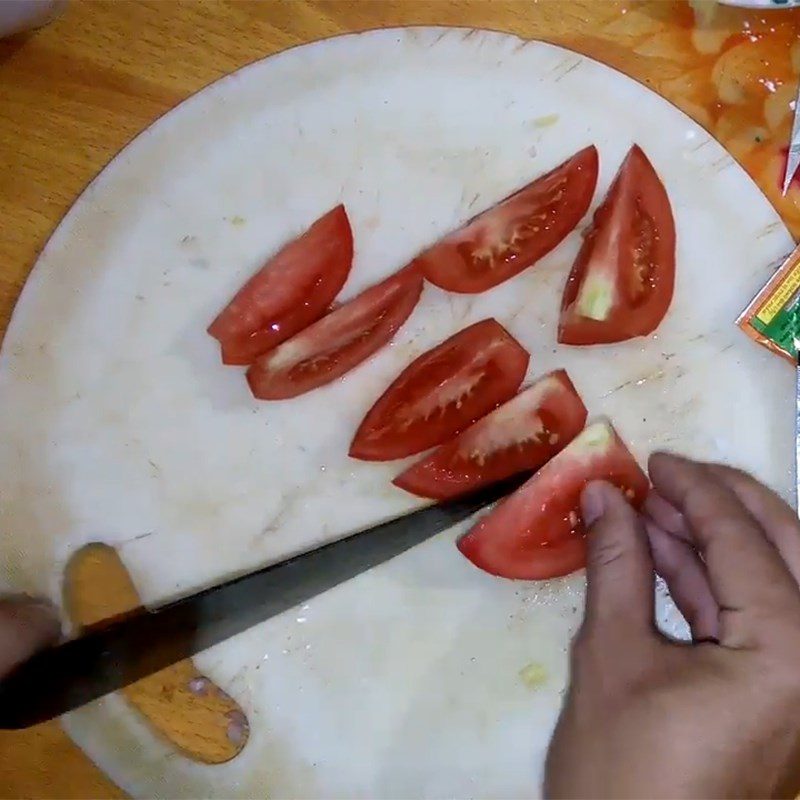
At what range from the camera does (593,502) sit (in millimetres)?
814

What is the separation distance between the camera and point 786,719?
0.69 meters

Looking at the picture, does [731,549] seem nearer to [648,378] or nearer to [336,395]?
[648,378]

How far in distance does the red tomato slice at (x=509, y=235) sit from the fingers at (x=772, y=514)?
0.27 metres

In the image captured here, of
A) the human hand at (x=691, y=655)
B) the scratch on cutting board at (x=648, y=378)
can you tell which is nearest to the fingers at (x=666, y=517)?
the human hand at (x=691, y=655)

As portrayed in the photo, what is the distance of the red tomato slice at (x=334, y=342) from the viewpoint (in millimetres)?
842

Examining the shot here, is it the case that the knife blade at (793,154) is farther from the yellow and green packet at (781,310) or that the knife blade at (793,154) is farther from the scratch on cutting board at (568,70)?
the scratch on cutting board at (568,70)

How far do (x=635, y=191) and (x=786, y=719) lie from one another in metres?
0.47

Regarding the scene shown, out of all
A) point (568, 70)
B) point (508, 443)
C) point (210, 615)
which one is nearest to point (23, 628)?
point (210, 615)

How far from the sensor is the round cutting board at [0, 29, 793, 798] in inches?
33.8

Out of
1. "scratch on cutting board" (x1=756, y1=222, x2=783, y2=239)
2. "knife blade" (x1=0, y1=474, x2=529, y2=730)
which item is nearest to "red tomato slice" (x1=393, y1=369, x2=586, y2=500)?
"knife blade" (x1=0, y1=474, x2=529, y2=730)

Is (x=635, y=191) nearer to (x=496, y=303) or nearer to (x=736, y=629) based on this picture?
(x=496, y=303)

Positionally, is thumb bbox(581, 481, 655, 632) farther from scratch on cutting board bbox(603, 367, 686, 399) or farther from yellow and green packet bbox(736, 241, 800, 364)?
yellow and green packet bbox(736, 241, 800, 364)

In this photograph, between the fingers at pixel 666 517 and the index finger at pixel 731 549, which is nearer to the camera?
the index finger at pixel 731 549

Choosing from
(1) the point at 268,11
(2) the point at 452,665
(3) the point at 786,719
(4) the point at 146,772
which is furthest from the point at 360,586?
(1) the point at 268,11
